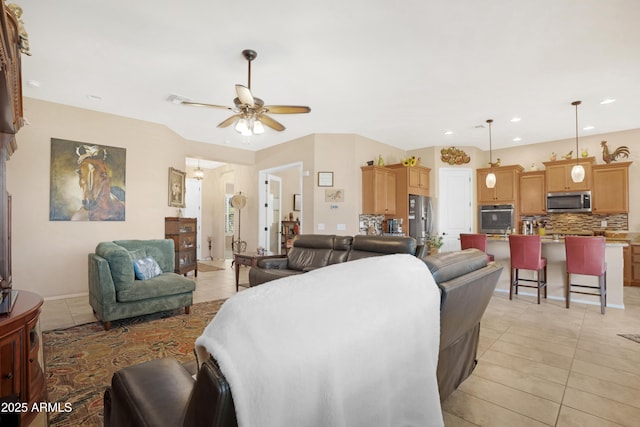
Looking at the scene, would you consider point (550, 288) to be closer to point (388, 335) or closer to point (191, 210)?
point (388, 335)

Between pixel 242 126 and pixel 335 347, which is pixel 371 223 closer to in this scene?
pixel 242 126

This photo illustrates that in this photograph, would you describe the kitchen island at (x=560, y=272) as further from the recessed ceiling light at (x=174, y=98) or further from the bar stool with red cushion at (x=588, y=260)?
the recessed ceiling light at (x=174, y=98)

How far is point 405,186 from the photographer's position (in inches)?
250

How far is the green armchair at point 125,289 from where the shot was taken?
10.4ft

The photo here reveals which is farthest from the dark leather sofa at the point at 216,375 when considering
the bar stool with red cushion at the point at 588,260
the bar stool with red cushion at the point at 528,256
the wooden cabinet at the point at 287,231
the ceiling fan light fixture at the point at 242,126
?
the wooden cabinet at the point at 287,231

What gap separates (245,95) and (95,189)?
3.45 m

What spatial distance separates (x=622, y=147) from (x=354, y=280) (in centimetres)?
741

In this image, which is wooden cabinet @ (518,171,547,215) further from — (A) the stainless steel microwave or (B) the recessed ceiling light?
(B) the recessed ceiling light

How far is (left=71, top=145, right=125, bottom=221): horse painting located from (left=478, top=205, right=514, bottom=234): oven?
7268mm

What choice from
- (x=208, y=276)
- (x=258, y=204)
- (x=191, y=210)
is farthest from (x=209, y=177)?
(x=208, y=276)

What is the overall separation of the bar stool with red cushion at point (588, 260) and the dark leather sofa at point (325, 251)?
196cm

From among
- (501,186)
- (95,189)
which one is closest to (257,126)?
(95,189)

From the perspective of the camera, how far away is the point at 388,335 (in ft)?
3.65

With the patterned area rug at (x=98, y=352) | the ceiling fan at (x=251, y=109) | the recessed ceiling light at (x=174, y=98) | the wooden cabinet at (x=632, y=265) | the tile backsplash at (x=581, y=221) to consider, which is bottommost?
the patterned area rug at (x=98, y=352)
